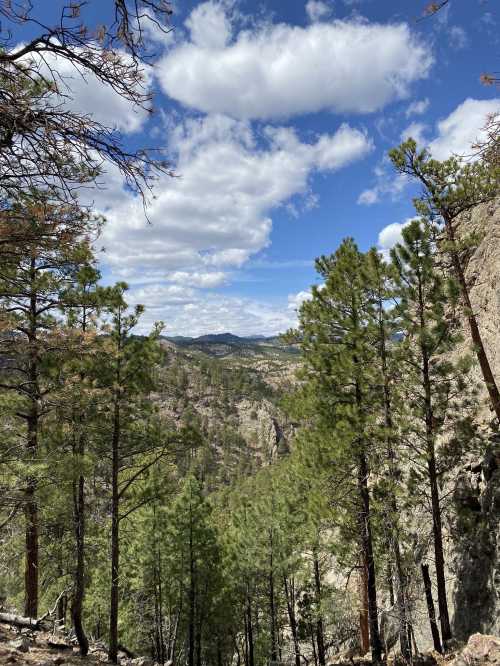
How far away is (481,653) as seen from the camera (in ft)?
25.2

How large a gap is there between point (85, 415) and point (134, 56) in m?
8.38

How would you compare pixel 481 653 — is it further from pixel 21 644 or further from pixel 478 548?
pixel 21 644

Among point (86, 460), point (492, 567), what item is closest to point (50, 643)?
point (86, 460)

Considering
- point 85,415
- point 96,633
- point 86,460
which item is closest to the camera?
point 86,460

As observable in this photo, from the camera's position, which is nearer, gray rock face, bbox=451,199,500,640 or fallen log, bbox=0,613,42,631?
fallen log, bbox=0,613,42,631

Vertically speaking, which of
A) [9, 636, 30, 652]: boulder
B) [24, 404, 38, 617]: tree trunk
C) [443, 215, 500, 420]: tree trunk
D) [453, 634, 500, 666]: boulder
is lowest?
[453, 634, 500, 666]: boulder

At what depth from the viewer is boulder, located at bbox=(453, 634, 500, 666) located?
745 centimetres

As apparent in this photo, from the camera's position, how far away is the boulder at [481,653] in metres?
7.45

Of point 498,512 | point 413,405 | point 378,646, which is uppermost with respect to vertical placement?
point 413,405

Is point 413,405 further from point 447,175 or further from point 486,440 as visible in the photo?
point 447,175

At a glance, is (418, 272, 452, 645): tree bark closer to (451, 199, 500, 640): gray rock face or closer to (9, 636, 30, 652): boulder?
(451, 199, 500, 640): gray rock face

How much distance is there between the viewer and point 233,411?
199 meters

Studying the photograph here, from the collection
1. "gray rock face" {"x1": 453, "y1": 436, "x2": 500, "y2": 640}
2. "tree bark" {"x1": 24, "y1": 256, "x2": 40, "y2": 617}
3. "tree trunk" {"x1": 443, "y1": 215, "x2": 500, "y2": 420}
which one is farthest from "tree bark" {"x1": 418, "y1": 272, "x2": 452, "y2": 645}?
"tree bark" {"x1": 24, "y1": 256, "x2": 40, "y2": 617}

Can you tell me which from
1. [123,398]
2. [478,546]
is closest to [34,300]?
[123,398]
